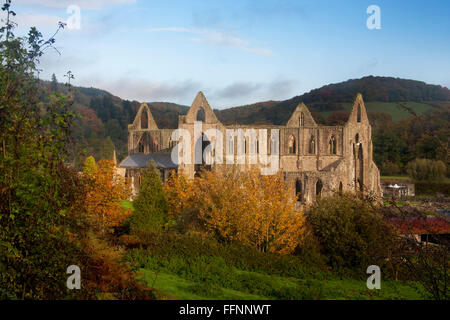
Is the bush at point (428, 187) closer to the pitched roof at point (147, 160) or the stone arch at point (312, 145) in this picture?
the stone arch at point (312, 145)

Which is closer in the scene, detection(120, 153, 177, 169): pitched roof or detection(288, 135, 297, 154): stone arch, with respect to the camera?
detection(288, 135, 297, 154): stone arch

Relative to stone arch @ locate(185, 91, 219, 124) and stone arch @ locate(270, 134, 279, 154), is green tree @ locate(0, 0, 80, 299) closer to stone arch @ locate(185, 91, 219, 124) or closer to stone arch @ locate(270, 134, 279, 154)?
stone arch @ locate(185, 91, 219, 124)

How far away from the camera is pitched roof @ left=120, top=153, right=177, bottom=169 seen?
4309 cm

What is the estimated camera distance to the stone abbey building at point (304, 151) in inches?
1463

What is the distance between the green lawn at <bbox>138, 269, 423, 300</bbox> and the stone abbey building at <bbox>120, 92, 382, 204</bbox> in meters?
20.8

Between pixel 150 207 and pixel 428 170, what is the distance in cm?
5050

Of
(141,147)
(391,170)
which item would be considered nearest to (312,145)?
(141,147)

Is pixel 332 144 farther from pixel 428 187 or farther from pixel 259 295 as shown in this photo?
pixel 259 295

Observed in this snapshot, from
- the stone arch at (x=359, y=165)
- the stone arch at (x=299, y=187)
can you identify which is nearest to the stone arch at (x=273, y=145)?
the stone arch at (x=299, y=187)

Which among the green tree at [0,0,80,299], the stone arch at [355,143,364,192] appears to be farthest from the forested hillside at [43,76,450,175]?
the green tree at [0,0,80,299]

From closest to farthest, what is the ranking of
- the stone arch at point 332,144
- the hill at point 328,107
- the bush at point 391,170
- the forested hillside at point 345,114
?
the stone arch at point 332,144, the bush at point 391,170, the forested hillside at point 345,114, the hill at point 328,107
